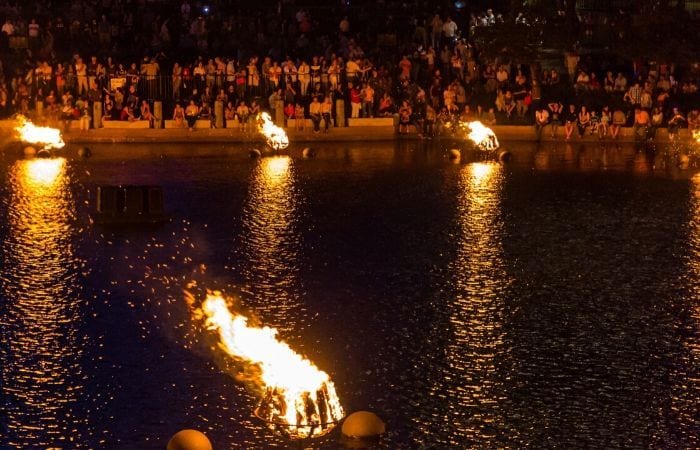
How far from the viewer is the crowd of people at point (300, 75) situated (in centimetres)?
4262

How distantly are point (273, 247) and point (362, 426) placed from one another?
32.8 ft

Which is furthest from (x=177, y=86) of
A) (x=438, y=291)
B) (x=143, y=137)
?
(x=438, y=291)

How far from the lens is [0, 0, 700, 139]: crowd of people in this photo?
4262 cm

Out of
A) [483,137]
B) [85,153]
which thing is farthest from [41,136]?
[483,137]

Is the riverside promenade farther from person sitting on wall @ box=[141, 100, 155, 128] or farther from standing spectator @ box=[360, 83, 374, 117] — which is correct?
standing spectator @ box=[360, 83, 374, 117]

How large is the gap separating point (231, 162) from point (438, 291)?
17063 millimetres

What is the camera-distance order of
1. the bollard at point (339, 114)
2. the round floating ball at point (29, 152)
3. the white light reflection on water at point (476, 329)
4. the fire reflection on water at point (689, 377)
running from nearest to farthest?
the fire reflection on water at point (689, 377) < the white light reflection on water at point (476, 329) < the round floating ball at point (29, 152) < the bollard at point (339, 114)

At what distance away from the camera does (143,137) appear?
4184 cm

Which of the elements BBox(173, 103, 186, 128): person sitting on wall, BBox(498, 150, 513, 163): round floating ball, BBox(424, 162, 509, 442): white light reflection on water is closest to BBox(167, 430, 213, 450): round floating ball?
BBox(424, 162, 509, 442): white light reflection on water

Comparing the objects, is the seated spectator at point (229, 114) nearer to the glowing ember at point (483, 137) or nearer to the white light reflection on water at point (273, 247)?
the glowing ember at point (483, 137)

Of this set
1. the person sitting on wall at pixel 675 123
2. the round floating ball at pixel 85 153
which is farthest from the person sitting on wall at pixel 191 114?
the person sitting on wall at pixel 675 123

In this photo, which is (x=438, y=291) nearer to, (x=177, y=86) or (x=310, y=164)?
(x=310, y=164)

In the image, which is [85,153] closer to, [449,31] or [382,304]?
[449,31]

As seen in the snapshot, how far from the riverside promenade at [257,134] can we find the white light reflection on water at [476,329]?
14.6 metres
